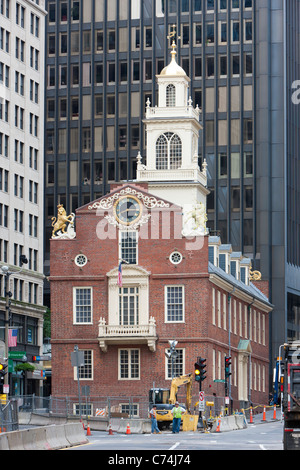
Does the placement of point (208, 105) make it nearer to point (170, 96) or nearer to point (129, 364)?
point (170, 96)

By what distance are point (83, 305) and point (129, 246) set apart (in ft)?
17.2

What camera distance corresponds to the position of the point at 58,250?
288ft

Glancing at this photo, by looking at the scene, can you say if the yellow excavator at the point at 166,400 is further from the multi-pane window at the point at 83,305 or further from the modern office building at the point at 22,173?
the modern office building at the point at 22,173

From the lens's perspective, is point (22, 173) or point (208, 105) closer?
point (22, 173)

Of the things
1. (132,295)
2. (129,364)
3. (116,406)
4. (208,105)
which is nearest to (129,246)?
(132,295)

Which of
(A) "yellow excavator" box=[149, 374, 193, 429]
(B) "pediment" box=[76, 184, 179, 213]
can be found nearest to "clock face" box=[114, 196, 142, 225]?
(B) "pediment" box=[76, 184, 179, 213]

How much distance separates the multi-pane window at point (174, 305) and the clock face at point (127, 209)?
18.2 feet

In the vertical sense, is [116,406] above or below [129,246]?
below

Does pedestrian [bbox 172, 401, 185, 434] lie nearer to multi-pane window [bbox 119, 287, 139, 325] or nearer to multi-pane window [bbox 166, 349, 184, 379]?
multi-pane window [bbox 166, 349, 184, 379]

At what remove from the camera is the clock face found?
86.5 m

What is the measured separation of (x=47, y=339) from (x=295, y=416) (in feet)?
293

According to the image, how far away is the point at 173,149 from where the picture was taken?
95.5m

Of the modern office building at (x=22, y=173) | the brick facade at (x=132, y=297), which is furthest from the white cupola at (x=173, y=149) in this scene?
the modern office building at (x=22, y=173)

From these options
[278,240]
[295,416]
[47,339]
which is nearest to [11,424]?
[295,416]
